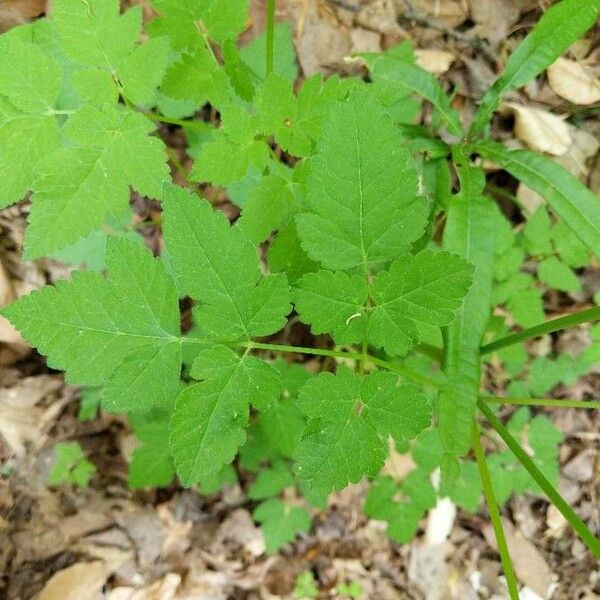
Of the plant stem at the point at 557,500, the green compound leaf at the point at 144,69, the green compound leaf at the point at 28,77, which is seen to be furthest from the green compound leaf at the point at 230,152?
the plant stem at the point at 557,500

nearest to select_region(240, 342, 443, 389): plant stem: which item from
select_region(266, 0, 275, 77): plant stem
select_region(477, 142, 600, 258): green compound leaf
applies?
select_region(477, 142, 600, 258): green compound leaf

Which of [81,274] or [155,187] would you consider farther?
[155,187]

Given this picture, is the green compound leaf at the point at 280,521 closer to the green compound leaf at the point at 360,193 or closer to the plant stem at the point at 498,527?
the plant stem at the point at 498,527

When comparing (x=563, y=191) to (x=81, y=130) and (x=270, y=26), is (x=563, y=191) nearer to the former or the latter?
(x=270, y=26)

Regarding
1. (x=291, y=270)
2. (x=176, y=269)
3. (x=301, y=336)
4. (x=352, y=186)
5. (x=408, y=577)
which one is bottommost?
(x=408, y=577)

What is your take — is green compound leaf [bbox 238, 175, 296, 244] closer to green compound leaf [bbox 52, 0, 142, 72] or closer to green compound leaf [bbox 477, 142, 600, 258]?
green compound leaf [bbox 52, 0, 142, 72]

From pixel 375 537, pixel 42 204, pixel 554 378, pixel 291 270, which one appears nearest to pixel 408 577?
pixel 375 537

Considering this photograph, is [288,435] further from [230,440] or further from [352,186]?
[352,186]
